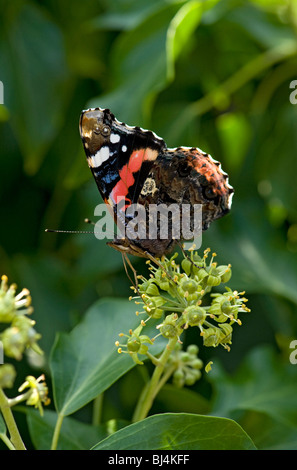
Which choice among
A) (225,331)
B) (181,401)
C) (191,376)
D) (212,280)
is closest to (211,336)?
(225,331)

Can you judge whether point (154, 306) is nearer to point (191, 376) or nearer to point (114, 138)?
point (191, 376)

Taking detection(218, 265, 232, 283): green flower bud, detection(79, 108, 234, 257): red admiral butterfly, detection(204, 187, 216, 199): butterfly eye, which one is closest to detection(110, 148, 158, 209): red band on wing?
detection(79, 108, 234, 257): red admiral butterfly

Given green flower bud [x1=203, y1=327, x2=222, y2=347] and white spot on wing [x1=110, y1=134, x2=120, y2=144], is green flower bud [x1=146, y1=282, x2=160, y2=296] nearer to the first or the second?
green flower bud [x1=203, y1=327, x2=222, y2=347]

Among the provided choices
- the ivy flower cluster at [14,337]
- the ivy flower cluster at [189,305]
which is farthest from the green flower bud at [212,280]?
the ivy flower cluster at [14,337]

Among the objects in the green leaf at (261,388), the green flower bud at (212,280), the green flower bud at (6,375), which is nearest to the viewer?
the green flower bud at (6,375)

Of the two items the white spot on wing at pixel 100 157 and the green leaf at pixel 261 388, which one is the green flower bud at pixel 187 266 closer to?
the white spot on wing at pixel 100 157

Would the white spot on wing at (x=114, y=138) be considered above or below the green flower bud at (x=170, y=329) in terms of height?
above

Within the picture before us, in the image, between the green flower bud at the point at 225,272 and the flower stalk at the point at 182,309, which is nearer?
the flower stalk at the point at 182,309
